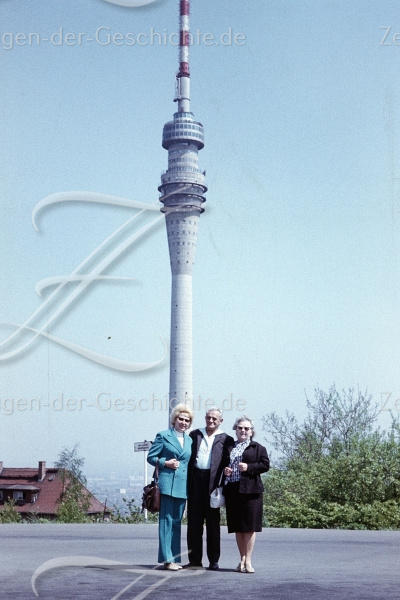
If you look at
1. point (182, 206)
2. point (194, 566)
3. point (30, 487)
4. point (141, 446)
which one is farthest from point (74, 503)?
point (182, 206)

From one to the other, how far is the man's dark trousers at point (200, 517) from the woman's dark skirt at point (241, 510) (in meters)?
0.22

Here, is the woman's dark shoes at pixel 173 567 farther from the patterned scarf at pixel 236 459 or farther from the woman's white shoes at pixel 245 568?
the patterned scarf at pixel 236 459

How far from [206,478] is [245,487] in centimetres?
43

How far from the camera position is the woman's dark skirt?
30.7 feet

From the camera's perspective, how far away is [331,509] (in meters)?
19.4

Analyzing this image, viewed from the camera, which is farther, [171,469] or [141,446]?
[141,446]

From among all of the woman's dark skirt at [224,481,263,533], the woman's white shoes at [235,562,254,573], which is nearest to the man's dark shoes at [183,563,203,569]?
the woman's white shoes at [235,562,254,573]

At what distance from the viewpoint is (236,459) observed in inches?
370

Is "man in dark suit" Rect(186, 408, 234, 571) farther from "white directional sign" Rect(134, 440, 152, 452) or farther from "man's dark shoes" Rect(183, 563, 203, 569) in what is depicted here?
"white directional sign" Rect(134, 440, 152, 452)

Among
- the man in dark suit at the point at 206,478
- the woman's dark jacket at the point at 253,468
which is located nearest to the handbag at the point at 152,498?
the man in dark suit at the point at 206,478

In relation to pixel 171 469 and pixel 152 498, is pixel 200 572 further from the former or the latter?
pixel 171 469

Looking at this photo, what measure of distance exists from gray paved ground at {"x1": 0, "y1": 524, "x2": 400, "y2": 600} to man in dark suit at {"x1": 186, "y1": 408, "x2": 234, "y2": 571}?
34 centimetres

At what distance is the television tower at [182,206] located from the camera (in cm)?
11381

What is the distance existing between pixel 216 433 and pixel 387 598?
2642mm
